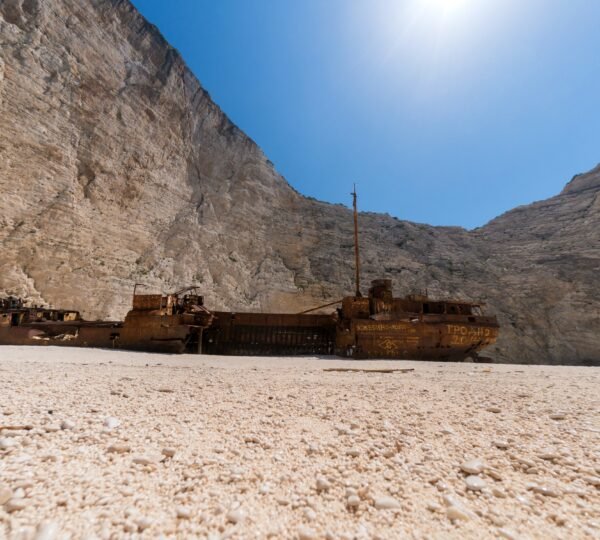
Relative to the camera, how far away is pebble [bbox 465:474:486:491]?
1.72m

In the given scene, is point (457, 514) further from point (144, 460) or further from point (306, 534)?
point (144, 460)

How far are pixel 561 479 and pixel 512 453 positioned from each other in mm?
361


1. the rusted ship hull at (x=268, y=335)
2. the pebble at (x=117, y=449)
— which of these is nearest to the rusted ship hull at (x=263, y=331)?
the rusted ship hull at (x=268, y=335)

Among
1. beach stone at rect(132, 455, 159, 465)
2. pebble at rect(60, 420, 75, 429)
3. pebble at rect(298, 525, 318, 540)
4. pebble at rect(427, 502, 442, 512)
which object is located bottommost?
pebble at rect(427, 502, 442, 512)

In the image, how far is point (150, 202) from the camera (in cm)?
2761

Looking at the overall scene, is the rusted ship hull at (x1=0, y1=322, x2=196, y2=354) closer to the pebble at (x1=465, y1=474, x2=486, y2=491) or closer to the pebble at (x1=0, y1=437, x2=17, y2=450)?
the pebble at (x1=0, y1=437, x2=17, y2=450)

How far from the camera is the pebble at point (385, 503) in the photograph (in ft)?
5.04

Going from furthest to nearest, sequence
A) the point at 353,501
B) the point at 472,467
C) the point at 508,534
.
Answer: the point at 472,467 < the point at 353,501 < the point at 508,534

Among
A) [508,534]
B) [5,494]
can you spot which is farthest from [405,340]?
[5,494]

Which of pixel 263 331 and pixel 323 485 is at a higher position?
pixel 263 331

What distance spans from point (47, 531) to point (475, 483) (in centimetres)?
210

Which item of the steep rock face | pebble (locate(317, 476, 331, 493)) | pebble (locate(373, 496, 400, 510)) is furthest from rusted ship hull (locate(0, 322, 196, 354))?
pebble (locate(373, 496, 400, 510))

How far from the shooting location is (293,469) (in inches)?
76.6

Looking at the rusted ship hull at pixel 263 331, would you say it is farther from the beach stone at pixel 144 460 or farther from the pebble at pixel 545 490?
the pebble at pixel 545 490
